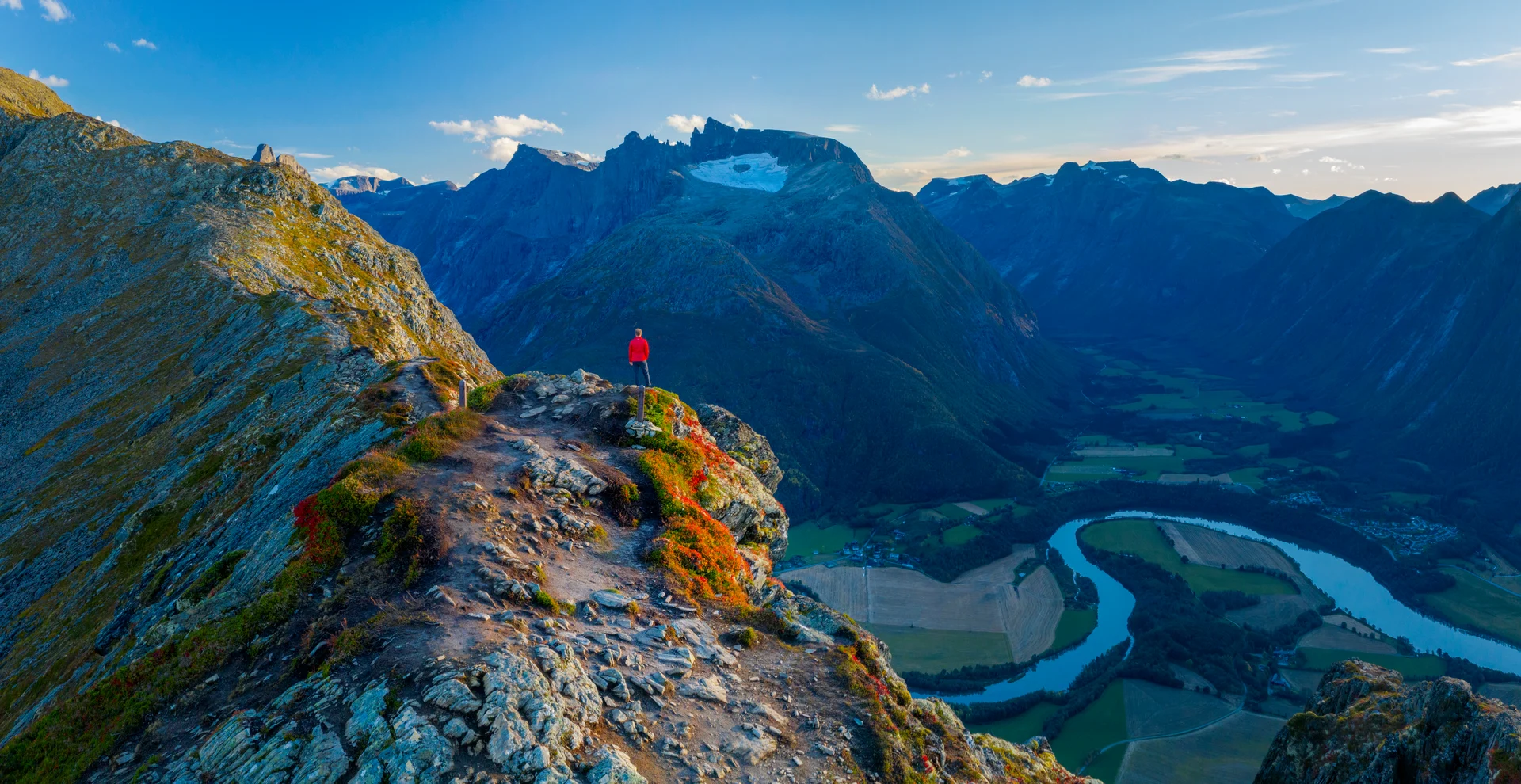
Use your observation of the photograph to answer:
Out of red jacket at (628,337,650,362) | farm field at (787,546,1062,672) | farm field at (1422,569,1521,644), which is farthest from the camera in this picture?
farm field at (1422,569,1521,644)

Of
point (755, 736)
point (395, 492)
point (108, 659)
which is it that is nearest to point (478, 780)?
point (755, 736)

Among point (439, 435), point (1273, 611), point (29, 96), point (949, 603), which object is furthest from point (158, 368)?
point (1273, 611)

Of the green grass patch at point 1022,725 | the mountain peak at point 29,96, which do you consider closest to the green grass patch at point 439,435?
the green grass patch at point 1022,725

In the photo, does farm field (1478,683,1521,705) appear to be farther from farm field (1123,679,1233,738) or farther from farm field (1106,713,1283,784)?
farm field (1123,679,1233,738)

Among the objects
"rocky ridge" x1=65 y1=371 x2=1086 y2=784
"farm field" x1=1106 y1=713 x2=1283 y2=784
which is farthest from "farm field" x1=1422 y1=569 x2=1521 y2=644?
"rocky ridge" x1=65 y1=371 x2=1086 y2=784

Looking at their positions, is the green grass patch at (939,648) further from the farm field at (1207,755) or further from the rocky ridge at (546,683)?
the rocky ridge at (546,683)
